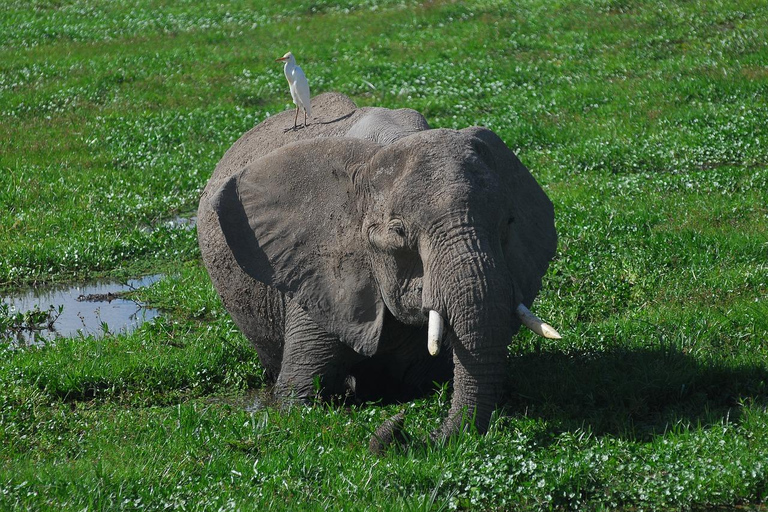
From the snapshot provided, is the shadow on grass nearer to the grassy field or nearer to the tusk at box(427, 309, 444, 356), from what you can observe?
the grassy field

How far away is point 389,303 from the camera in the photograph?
6129 mm

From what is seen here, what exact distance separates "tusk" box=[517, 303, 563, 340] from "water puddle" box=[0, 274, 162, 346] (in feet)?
14.0

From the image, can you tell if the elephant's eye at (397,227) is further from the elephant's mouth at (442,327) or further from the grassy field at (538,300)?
the grassy field at (538,300)

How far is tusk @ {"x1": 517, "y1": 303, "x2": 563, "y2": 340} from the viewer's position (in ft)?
18.0

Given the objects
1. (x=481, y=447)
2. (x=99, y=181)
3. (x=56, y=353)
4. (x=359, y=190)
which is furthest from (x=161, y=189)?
(x=481, y=447)

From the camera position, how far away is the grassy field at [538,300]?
5.64 meters

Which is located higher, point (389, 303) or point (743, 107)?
point (389, 303)

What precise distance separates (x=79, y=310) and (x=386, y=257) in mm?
4541

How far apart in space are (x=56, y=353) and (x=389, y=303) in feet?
10.7

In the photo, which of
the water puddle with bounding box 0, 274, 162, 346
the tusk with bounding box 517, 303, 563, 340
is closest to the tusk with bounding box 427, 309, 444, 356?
the tusk with bounding box 517, 303, 563, 340

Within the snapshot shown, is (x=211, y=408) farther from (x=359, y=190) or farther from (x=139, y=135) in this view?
(x=139, y=135)

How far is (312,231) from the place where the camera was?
656 cm

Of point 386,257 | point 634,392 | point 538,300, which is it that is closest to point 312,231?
point 386,257

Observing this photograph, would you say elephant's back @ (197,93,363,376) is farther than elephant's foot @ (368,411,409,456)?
Yes
